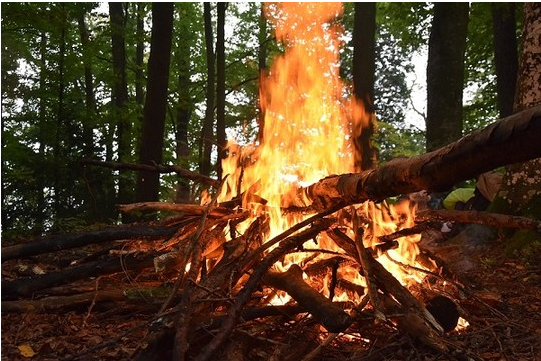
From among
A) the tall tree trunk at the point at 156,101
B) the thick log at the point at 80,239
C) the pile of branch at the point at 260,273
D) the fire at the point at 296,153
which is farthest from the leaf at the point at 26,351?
the tall tree trunk at the point at 156,101

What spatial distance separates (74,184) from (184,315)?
1119cm

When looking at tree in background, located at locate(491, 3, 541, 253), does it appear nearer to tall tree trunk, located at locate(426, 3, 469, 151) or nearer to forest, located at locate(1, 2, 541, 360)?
forest, located at locate(1, 2, 541, 360)

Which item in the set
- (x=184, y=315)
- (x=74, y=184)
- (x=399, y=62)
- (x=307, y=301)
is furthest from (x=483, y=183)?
(x=399, y=62)

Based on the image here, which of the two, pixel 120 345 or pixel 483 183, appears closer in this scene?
pixel 120 345

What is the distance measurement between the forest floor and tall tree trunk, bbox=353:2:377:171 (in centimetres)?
617

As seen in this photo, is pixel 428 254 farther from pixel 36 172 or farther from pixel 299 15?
pixel 36 172

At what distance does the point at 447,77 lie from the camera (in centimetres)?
1104

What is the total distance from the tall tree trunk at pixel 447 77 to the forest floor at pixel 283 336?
6943 mm

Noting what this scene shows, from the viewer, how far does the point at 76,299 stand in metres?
4.01

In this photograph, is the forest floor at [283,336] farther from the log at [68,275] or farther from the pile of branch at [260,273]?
the log at [68,275]

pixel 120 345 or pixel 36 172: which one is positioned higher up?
pixel 36 172

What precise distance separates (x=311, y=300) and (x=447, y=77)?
378 inches

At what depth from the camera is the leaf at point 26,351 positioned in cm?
315

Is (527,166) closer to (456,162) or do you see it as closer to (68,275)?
(456,162)
